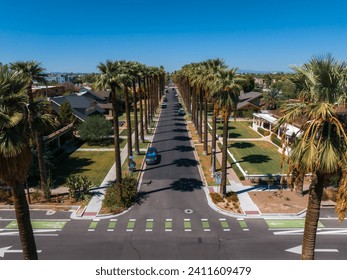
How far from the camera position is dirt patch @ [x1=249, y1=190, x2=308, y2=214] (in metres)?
22.8

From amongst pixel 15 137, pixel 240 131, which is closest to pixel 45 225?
pixel 15 137

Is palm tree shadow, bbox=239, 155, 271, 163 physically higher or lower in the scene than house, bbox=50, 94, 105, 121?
lower

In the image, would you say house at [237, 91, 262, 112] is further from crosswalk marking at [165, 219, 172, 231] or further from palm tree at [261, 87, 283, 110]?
crosswalk marking at [165, 219, 172, 231]

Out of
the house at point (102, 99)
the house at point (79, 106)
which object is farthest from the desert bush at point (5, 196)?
the house at point (102, 99)

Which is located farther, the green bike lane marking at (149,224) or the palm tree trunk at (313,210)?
the green bike lane marking at (149,224)

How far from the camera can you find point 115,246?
17.8 metres

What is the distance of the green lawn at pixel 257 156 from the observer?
32578mm

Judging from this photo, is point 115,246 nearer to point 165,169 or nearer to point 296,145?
point 296,145

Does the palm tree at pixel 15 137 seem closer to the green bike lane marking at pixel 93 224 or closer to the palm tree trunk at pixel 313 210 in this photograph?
the green bike lane marking at pixel 93 224

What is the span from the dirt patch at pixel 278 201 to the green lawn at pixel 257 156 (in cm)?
590

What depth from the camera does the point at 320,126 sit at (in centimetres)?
877

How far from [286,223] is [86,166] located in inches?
947

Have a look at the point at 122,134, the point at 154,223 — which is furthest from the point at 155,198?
the point at 122,134

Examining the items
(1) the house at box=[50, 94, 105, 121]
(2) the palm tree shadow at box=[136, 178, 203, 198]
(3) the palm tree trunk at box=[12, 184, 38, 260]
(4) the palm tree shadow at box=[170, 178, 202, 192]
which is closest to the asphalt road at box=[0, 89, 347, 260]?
(2) the palm tree shadow at box=[136, 178, 203, 198]
